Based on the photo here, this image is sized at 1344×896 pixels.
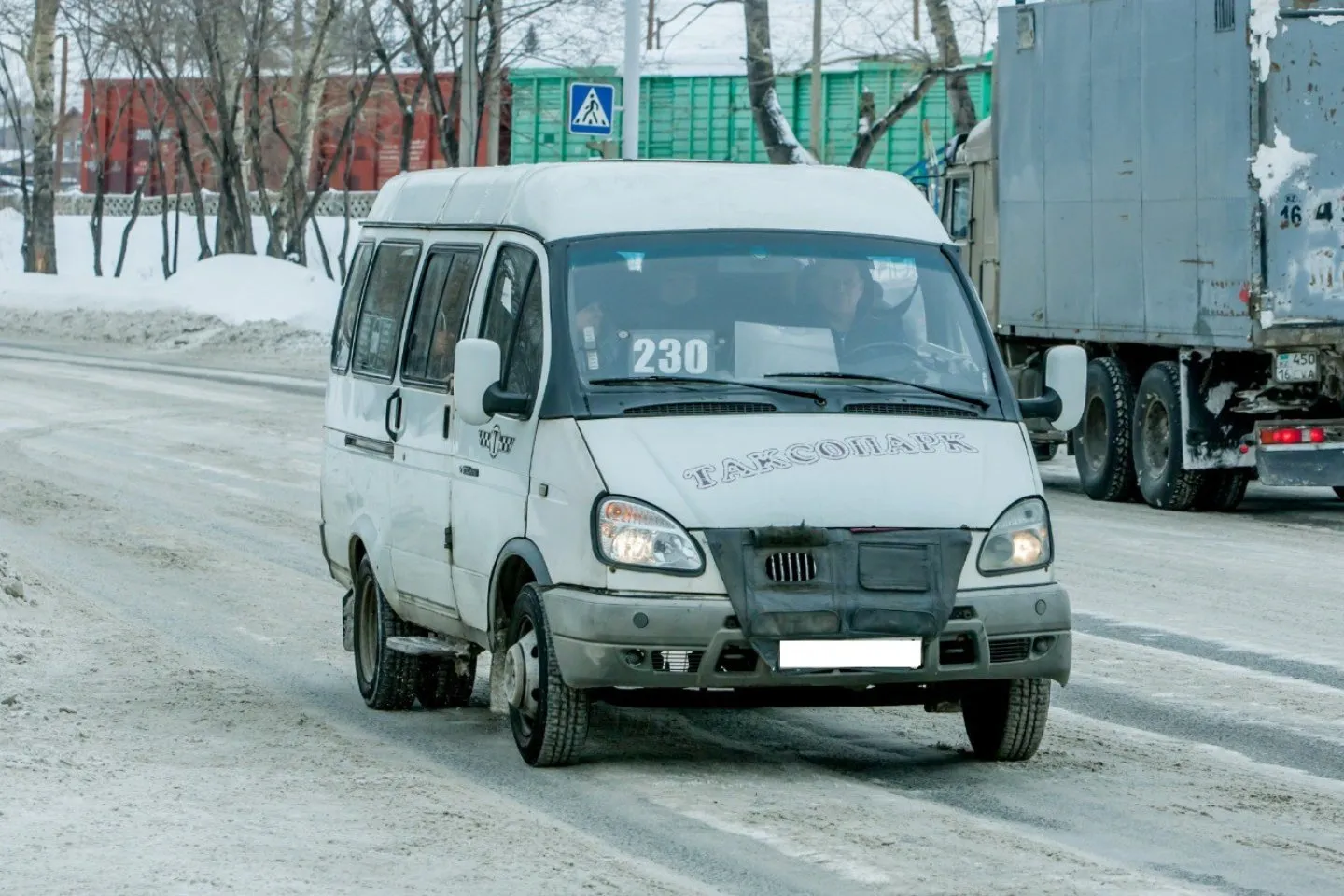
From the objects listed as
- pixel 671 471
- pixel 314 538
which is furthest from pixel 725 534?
pixel 314 538

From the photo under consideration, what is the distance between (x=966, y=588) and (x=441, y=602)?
2016 millimetres

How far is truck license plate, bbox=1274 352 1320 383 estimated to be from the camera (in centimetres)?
1652

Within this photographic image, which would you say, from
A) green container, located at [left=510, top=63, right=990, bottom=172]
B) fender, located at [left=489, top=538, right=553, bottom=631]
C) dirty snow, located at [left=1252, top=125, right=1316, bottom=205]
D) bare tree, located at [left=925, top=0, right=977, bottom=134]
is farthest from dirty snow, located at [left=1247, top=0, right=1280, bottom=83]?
green container, located at [left=510, top=63, right=990, bottom=172]

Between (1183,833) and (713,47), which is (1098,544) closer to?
(1183,833)

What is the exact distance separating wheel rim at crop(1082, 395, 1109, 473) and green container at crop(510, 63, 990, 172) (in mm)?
29551

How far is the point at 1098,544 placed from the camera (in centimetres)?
1510

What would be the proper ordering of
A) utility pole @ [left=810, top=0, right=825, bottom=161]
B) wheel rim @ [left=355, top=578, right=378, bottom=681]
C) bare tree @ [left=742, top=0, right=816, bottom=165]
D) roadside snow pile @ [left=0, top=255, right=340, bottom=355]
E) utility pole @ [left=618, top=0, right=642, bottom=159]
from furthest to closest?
utility pole @ [left=810, top=0, right=825, bottom=161]
roadside snow pile @ [left=0, top=255, right=340, bottom=355]
bare tree @ [left=742, top=0, right=816, bottom=165]
utility pole @ [left=618, top=0, right=642, bottom=159]
wheel rim @ [left=355, top=578, right=378, bottom=681]

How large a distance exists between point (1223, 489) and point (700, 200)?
1013 cm

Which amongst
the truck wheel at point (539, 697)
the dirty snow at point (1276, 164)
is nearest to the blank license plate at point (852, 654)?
the truck wheel at point (539, 697)

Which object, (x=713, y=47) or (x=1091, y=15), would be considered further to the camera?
(x=713, y=47)

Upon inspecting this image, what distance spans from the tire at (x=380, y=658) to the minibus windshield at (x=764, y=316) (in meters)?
1.76

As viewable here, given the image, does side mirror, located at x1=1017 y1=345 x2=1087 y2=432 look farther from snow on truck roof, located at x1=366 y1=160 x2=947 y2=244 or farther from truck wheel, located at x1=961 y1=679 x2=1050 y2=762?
truck wheel, located at x1=961 y1=679 x2=1050 y2=762

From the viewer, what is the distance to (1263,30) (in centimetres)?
1652

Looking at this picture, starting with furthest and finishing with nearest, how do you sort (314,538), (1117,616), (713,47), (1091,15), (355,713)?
(713,47), (1091,15), (314,538), (1117,616), (355,713)
